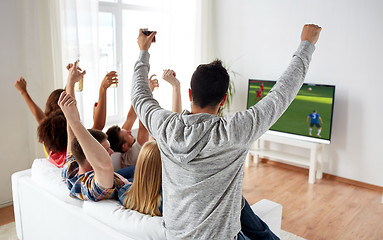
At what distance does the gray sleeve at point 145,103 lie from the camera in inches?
51.1

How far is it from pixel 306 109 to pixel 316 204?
4.04 feet

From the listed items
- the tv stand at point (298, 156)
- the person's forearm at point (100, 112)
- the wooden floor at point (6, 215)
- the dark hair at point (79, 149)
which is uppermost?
the person's forearm at point (100, 112)

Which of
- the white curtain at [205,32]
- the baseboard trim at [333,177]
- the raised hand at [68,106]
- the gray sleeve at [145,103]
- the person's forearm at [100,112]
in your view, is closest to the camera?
the gray sleeve at [145,103]

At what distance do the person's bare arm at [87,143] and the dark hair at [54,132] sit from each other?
69cm

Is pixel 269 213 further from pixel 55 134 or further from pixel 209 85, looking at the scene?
pixel 55 134

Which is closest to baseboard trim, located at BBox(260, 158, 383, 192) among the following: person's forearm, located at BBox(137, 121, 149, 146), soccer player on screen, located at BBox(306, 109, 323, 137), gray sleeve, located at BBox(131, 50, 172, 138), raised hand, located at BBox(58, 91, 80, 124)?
soccer player on screen, located at BBox(306, 109, 323, 137)

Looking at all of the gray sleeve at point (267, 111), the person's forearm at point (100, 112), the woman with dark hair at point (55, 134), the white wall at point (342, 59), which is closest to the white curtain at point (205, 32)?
the white wall at point (342, 59)

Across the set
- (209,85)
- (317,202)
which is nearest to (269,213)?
(209,85)

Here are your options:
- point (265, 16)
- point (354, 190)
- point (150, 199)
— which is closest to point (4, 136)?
point (150, 199)

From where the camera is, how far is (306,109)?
432cm

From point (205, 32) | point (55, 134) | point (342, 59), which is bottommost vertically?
point (55, 134)

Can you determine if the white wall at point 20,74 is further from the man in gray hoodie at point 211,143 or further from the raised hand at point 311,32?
the raised hand at point 311,32

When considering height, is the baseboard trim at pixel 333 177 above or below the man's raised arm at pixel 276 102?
below

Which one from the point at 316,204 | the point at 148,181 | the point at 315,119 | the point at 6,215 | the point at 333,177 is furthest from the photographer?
the point at 333,177
